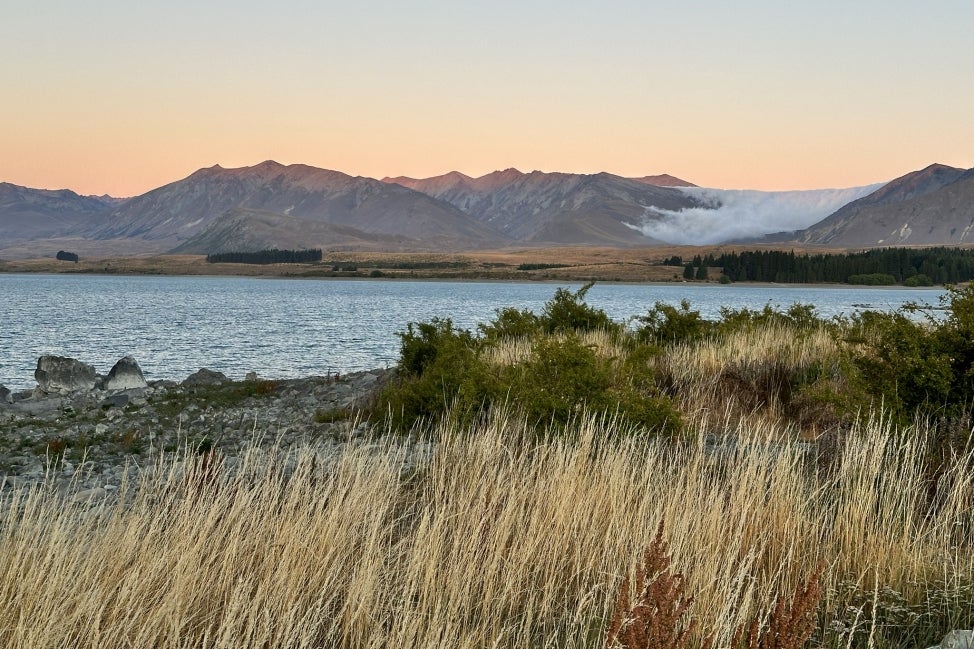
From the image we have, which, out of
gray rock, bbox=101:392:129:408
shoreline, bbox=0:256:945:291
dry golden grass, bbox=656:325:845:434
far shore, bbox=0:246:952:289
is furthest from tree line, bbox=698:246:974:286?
gray rock, bbox=101:392:129:408

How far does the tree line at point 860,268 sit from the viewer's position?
120 metres

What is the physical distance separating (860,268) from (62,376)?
4832 inches

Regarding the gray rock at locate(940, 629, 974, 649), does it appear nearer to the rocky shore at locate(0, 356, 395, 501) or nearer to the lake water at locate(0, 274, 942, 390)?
the rocky shore at locate(0, 356, 395, 501)

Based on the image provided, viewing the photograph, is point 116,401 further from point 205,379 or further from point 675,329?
point 675,329

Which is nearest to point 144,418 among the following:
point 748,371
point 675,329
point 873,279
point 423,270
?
point 675,329

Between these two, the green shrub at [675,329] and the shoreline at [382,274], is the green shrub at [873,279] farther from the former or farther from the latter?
the green shrub at [675,329]

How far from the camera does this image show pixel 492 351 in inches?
620

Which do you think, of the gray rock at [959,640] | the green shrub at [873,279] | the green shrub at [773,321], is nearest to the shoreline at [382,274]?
the green shrub at [873,279]

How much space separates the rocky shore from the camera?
36.8 ft

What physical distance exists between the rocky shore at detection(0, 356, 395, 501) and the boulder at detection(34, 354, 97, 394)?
0.02 m

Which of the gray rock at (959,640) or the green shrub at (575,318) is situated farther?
the green shrub at (575,318)

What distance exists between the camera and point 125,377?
74.5 ft

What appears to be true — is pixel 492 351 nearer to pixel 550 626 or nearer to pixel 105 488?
pixel 105 488

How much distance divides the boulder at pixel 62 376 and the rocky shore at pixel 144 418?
0.02m
